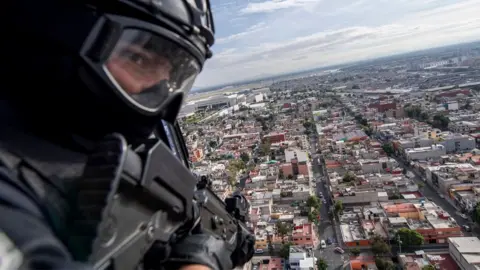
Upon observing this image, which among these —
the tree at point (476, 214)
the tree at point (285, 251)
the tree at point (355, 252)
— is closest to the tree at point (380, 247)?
the tree at point (355, 252)

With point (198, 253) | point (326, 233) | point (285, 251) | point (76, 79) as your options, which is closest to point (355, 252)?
point (326, 233)

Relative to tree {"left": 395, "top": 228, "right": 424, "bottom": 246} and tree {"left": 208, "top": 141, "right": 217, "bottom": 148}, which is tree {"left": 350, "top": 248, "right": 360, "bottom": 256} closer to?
tree {"left": 395, "top": 228, "right": 424, "bottom": 246}

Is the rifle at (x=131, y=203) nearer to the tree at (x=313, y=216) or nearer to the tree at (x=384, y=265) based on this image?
the tree at (x=384, y=265)

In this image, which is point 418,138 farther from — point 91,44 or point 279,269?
point 91,44

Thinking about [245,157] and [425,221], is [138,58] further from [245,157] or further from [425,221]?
[245,157]

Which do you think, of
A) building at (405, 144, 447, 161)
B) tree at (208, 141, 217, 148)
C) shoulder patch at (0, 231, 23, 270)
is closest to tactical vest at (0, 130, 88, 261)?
shoulder patch at (0, 231, 23, 270)

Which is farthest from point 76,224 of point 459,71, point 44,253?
point 459,71
